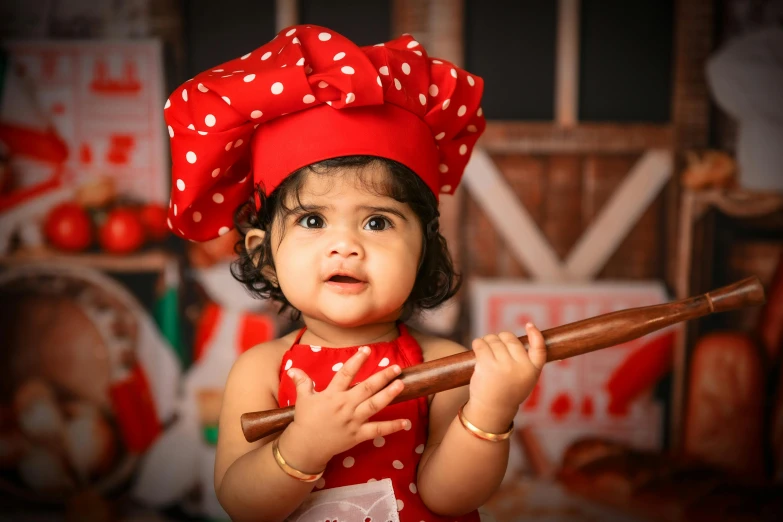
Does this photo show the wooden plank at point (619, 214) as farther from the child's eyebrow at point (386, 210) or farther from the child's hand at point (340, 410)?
the child's hand at point (340, 410)

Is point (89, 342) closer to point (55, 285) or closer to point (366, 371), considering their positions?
point (55, 285)

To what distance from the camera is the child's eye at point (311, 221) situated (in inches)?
39.2

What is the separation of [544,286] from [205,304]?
1063mm

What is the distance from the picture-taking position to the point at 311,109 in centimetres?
98

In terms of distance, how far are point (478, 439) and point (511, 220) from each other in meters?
1.49

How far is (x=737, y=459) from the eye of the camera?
90.2 inches

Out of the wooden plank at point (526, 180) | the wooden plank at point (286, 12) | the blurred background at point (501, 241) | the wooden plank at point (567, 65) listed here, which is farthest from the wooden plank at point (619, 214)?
the wooden plank at point (286, 12)

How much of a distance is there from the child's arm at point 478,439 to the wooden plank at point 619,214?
Answer: 1420mm

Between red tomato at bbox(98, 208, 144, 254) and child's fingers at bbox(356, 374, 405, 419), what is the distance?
164 cm

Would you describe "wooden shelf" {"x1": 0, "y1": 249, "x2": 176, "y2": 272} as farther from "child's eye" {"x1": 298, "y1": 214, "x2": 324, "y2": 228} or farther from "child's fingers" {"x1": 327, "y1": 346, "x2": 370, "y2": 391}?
"child's fingers" {"x1": 327, "y1": 346, "x2": 370, "y2": 391}

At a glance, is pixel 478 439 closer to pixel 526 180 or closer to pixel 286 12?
pixel 526 180

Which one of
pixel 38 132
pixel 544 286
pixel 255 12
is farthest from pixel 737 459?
pixel 38 132

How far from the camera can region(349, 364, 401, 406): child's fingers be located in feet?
2.93

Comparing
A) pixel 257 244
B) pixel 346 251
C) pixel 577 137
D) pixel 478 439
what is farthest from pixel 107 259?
pixel 478 439
